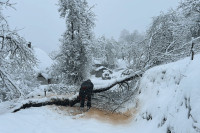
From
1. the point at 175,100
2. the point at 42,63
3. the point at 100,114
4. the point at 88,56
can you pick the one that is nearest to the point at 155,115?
the point at 175,100

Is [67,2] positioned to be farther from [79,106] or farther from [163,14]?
[79,106]

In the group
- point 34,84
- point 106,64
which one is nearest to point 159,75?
point 34,84

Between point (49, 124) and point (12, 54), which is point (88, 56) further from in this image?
point (49, 124)

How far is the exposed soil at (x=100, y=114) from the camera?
22.1 ft

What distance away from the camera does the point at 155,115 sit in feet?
16.7

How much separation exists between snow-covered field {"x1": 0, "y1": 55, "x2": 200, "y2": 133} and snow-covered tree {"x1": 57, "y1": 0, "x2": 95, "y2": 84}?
1137cm

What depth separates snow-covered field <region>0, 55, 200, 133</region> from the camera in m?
3.78

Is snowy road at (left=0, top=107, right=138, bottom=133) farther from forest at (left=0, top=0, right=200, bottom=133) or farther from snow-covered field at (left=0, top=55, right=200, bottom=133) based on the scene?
forest at (left=0, top=0, right=200, bottom=133)

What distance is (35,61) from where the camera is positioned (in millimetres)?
8242

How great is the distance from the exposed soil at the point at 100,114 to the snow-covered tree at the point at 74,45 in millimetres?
10779

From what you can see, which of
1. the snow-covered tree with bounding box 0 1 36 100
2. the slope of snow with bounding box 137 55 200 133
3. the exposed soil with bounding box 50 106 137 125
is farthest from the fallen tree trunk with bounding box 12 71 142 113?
the slope of snow with bounding box 137 55 200 133

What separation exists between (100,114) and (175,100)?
11.6 ft

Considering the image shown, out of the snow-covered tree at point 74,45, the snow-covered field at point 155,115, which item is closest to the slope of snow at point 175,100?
the snow-covered field at point 155,115

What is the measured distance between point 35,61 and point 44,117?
279 cm
